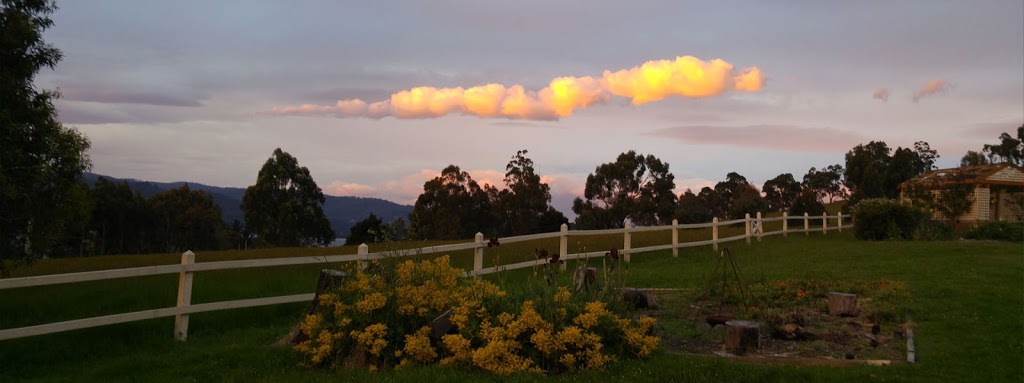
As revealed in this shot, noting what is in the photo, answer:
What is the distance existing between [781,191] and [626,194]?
32.3 metres

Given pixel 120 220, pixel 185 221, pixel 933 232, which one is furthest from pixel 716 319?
pixel 185 221

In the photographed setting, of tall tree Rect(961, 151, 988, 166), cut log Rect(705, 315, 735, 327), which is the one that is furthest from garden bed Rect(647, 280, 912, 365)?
tall tree Rect(961, 151, 988, 166)

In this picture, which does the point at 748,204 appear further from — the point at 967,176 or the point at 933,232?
the point at 933,232

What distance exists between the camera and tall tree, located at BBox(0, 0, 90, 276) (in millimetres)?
12469

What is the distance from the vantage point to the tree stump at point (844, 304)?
959cm

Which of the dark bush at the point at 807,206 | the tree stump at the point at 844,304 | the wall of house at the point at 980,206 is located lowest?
the tree stump at the point at 844,304

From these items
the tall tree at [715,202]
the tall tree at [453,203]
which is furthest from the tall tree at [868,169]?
the tall tree at [453,203]

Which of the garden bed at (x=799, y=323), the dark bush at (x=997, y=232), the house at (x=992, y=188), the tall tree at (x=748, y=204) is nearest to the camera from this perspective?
the garden bed at (x=799, y=323)

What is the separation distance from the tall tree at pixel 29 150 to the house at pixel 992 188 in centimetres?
3751

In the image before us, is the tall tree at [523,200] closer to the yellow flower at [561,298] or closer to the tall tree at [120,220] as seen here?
the tall tree at [120,220]

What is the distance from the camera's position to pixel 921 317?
31.0 ft

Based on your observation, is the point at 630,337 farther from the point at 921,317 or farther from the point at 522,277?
the point at 522,277

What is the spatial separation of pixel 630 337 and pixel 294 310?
6379 millimetres

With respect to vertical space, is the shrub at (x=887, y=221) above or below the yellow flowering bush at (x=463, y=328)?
above
